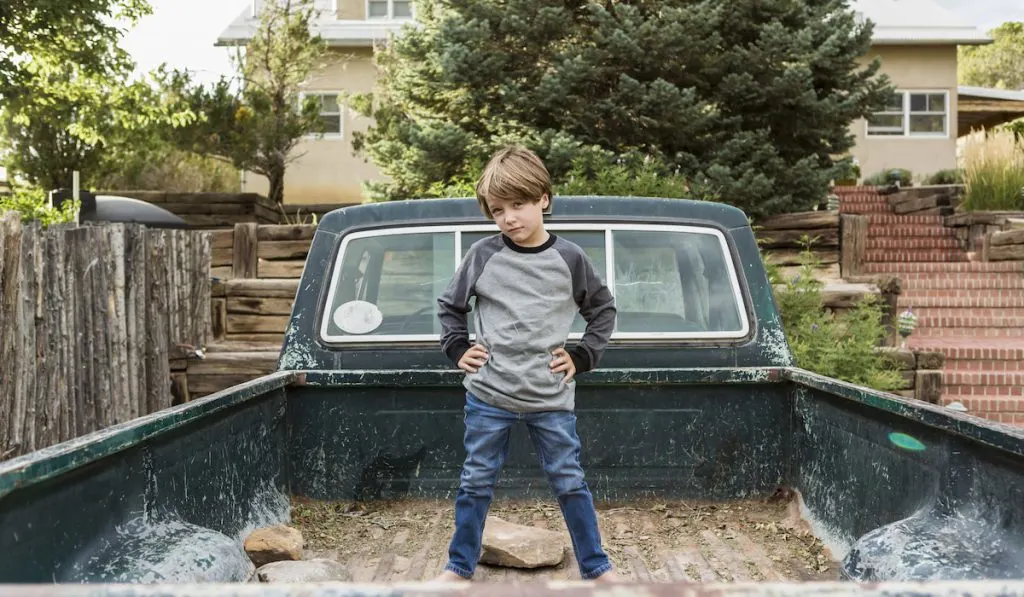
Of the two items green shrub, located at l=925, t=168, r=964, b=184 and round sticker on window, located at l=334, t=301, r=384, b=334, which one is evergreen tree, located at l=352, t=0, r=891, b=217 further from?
green shrub, located at l=925, t=168, r=964, b=184

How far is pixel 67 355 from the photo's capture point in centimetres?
576

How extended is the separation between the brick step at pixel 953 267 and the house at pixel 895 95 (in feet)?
32.4

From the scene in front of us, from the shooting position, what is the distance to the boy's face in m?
2.61

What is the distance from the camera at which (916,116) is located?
22719 millimetres

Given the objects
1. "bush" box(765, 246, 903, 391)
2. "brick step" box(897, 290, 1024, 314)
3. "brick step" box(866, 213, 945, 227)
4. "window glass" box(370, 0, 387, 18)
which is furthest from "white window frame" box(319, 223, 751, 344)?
"window glass" box(370, 0, 387, 18)

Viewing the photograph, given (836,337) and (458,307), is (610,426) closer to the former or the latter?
(458,307)

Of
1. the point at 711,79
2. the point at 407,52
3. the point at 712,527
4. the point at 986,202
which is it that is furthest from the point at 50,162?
the point at 712,527

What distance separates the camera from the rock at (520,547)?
297 centimetres

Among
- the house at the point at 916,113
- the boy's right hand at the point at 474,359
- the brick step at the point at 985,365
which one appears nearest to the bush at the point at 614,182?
the brick step at the point at 985,365

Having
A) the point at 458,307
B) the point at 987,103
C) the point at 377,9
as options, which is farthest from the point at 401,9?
the point at 458,307

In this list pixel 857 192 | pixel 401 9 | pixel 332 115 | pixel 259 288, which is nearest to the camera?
pixel 259 288

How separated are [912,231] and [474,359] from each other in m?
14.0

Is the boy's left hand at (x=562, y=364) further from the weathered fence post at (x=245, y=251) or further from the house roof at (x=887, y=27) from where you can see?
the house roof at (x=887, y=27)

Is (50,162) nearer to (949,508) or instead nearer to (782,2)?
(782,2)
